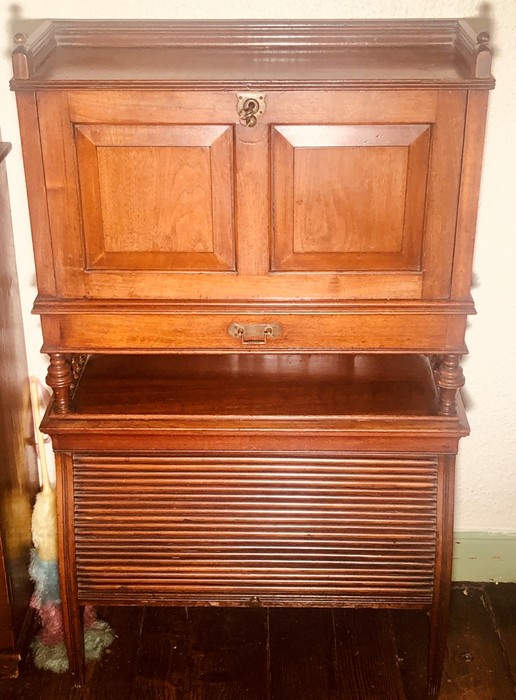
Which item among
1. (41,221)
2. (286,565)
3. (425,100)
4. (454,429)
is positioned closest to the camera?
(425,100)

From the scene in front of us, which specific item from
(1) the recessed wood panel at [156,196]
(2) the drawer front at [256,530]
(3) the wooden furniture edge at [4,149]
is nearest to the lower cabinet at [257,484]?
(2) the drawer front at [256,530]

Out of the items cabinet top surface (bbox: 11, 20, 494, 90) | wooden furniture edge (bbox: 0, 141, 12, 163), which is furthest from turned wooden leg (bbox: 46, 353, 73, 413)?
cabinet top surface (bbox: 11, 20, 494, 90)

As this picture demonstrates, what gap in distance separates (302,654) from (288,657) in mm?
39

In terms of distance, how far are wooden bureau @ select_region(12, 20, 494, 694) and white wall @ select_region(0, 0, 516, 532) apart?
9cm

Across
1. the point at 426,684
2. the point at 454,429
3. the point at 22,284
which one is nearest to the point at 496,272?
the point at 454,429

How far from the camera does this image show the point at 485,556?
266cm

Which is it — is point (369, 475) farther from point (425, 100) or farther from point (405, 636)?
point (425, 100)

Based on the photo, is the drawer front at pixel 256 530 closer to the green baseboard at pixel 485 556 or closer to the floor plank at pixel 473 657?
the floor plank at pixel 473 657

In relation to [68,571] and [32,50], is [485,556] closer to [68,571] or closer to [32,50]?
[68,571]

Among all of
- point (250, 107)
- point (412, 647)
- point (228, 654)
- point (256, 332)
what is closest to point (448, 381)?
point (256, 332)

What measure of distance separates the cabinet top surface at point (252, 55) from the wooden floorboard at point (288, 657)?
1.46 m

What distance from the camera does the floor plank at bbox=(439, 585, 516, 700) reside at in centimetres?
231

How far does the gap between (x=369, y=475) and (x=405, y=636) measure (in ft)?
1.95

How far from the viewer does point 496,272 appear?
2.33 m
